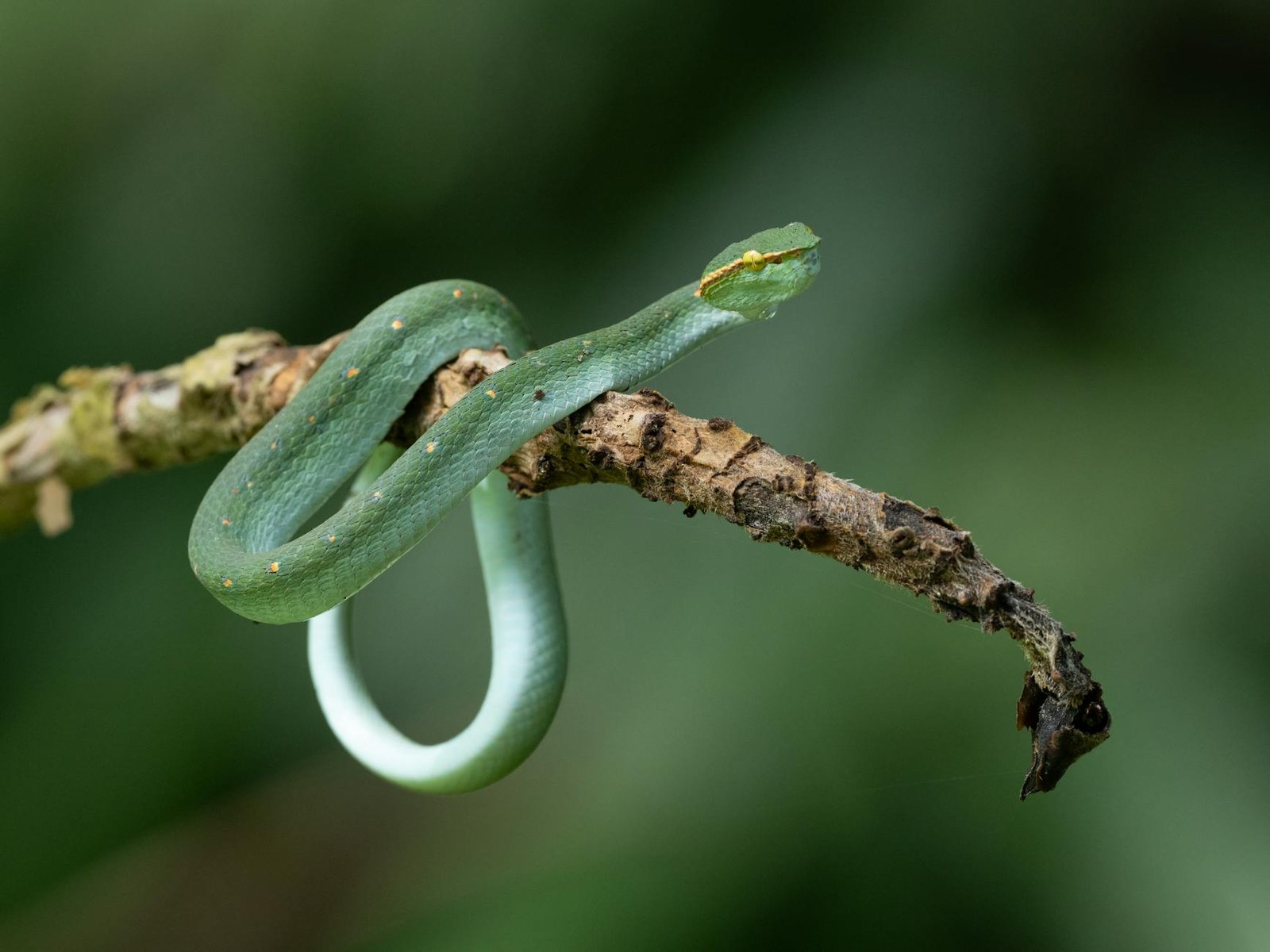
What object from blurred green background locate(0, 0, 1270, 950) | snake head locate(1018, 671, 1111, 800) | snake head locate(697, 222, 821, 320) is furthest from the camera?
blurred green background locate(0, 0, 1270, 950)

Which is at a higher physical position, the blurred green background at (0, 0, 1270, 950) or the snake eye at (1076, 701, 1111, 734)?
the blurred green background at (0, 0, 1270, 950)

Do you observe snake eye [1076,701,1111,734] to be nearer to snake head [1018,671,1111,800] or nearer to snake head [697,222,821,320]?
snake head [1018,671,1111,800]

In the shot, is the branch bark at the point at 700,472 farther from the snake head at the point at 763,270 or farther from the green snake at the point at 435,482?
the snake head at the point at 763,270

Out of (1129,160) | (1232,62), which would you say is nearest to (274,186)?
(1129,160)

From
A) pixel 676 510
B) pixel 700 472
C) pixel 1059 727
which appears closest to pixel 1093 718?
pixel 1059 727

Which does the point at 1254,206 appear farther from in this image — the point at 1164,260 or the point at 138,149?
the point at 138,149

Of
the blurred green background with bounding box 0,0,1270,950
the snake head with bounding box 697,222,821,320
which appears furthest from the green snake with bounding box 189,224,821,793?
the blurred green background with bounding box 0,0,1270,950

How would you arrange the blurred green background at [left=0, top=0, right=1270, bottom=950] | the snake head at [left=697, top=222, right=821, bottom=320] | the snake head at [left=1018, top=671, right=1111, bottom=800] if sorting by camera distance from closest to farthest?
the snake head at [left=1018, top=671, right=1111, bottom=800] < the snake head at [left=697, top=222, right=821, bottom=320] < the blurred green background at [left=0, top=0, right=1270, bottom=950]

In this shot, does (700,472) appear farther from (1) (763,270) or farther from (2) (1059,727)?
(2) (1059,727)
